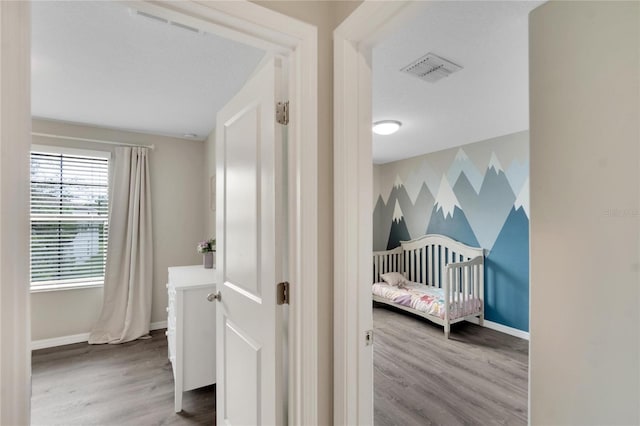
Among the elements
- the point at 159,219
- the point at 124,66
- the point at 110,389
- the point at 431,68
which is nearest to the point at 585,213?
the point at 431,68

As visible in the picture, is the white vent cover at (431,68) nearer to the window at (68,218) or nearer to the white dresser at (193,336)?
the white dresser at (193,336)

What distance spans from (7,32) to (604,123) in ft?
5.67

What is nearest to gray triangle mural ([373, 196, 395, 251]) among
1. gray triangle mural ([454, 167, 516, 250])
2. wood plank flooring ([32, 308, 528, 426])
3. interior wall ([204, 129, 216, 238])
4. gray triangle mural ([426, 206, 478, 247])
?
gray triangle mural ([426, 206, 478, 247])

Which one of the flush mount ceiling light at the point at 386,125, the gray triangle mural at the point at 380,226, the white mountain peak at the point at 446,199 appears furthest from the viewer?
the gray triangle mural at the point at 380,226

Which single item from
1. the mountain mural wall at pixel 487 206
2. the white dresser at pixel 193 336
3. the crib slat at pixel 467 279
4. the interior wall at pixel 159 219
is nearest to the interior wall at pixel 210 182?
the interior wall at pixel 159 219

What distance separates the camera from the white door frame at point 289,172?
70cm

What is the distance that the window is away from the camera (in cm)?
322

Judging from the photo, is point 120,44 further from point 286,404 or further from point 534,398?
point 534,398

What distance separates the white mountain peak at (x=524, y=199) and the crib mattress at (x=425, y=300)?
1209 millimetres

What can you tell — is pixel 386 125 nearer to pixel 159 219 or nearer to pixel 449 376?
pixel 449 376

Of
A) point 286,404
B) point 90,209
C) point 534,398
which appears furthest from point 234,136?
point 90,209

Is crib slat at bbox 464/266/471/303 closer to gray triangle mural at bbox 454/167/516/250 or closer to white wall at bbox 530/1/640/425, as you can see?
gray triangle mural at bbox 454/167/516/250

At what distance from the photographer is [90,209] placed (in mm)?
3465

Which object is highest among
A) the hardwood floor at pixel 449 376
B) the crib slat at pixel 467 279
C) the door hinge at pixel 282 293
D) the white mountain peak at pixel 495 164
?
the white mountain peak at pixel 495 164
